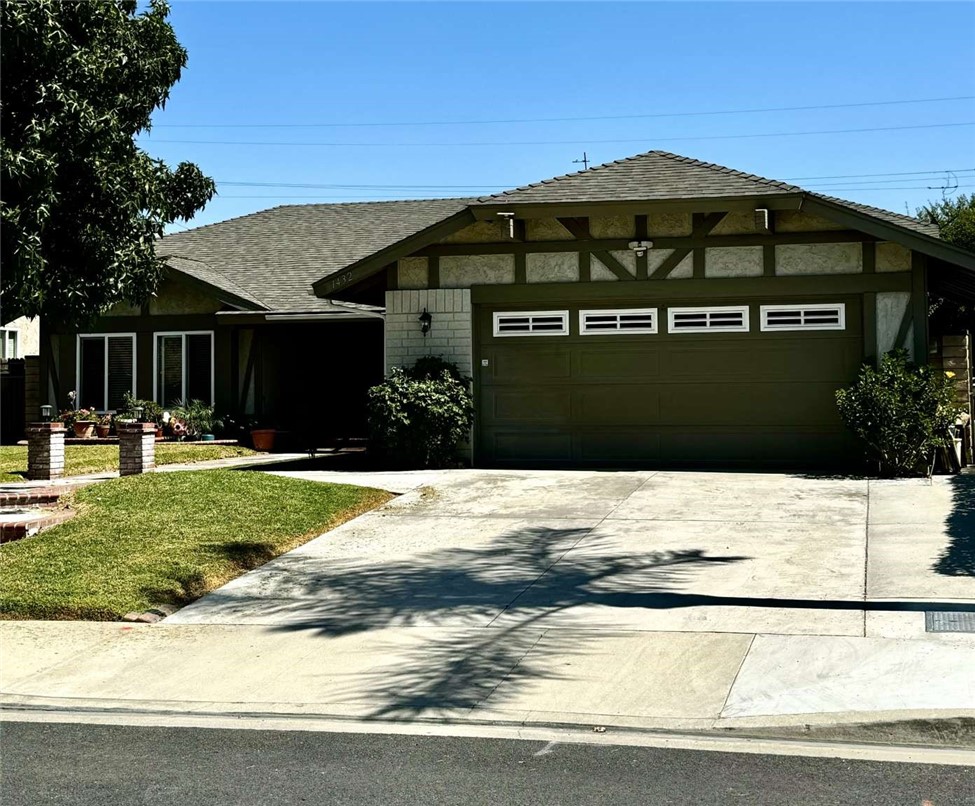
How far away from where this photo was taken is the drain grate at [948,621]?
24.0 feet

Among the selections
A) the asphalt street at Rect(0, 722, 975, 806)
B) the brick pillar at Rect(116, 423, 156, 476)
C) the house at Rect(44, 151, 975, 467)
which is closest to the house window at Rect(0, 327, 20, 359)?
the house at Rect(44, 151, 975, 467)

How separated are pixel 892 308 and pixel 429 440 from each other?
696 centimetres

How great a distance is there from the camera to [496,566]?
32.3ft

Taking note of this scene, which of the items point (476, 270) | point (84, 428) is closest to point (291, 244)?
point (84, 428)

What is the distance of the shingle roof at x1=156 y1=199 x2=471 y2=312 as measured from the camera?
22578 millimetres

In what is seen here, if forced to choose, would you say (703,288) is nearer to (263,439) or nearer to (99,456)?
(263,439)

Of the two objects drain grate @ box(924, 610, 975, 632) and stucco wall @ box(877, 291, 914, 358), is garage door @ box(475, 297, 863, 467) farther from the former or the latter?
drain grate @ box(924, 610, 975, 632)

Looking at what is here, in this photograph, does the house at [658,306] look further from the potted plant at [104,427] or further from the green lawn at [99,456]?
the potted plant at [104,427]

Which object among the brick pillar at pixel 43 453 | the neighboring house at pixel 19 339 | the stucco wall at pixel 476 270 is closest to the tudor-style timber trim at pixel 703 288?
the stucco wall at pixel 476 270

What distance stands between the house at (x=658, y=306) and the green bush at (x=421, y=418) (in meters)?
0.72

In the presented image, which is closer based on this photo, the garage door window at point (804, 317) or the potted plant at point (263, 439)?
the garage door window at point (804, 317)

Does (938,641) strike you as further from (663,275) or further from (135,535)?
(663,275)

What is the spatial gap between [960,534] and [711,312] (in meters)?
6.66

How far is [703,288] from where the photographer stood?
16172mm
